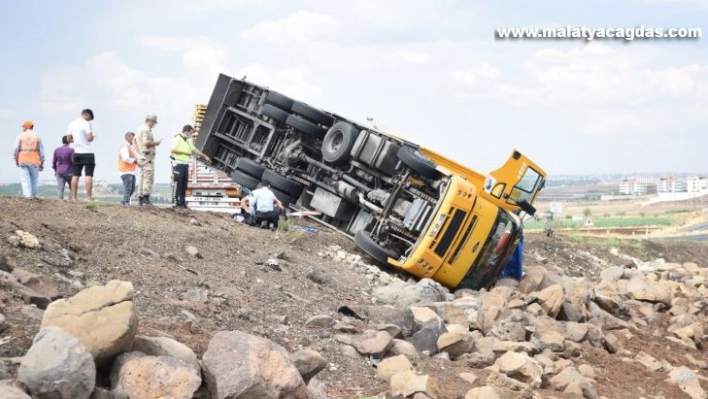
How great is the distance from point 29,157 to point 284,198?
4.44 meters

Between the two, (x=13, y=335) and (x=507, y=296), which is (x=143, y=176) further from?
(x=13, y=335)

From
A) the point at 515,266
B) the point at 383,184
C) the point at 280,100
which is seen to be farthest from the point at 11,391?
the point at 515,266

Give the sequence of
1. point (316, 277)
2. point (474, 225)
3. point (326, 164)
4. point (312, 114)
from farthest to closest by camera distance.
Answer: point (312, 114) < point (326, 164) < point (474, 225) < point (316, 277)

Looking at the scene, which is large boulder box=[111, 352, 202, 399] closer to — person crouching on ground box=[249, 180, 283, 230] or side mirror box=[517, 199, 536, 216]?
person crouching on ground box=[249, 180, 283, 230]

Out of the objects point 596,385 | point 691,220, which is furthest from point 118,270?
point 691,220

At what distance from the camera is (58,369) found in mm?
5230

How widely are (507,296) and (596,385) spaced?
7.73ft

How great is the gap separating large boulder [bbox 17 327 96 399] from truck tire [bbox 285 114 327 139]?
11.2 metres

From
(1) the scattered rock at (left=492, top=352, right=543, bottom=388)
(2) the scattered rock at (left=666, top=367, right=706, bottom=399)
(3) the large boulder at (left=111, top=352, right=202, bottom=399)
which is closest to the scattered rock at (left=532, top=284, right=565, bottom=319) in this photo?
(2) the scattered rock at (left=666, top=367, right=706, bottom=399)

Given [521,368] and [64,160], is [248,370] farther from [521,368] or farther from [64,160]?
[64,160]

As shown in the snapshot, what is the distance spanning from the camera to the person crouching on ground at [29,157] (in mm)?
14766

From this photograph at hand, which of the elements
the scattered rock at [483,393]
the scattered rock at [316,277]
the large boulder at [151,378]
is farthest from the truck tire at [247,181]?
the large boulder at [151,378]

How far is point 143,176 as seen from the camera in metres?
16.8

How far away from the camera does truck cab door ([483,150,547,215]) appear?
15094 mm
